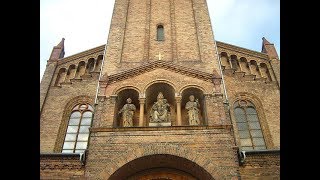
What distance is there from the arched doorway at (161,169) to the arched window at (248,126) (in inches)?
147

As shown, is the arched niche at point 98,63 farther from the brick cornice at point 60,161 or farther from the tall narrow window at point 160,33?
the brick cornice at point 60,161

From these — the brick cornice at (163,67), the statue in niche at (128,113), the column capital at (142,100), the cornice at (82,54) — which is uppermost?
the cornice at (82,54)

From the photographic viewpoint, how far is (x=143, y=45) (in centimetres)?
1781

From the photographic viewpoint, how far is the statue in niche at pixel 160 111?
13.7 m

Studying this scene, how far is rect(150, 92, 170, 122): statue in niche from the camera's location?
1366cm

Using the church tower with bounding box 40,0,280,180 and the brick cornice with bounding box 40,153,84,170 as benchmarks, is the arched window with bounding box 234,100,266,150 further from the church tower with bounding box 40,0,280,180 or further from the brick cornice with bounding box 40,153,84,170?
the brick cornice with bounding box 40,153,84,170

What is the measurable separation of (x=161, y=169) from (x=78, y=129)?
191 inches

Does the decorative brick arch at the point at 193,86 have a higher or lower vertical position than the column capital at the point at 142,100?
higher

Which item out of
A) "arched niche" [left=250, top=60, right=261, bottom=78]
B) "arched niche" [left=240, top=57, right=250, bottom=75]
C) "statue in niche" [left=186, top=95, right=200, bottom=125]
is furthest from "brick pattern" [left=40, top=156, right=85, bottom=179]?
"arched niche" [left=250, top=60, right=261, bottom=78]

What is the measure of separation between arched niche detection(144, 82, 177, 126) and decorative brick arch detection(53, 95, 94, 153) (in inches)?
123

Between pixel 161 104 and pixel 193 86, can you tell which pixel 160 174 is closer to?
pixel 161 104

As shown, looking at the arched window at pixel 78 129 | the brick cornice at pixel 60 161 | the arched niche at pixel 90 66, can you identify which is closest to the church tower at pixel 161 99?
the brick cornice at pixel 60 161

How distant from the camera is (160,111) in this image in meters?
13.9
